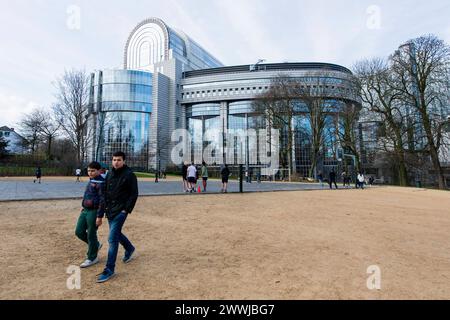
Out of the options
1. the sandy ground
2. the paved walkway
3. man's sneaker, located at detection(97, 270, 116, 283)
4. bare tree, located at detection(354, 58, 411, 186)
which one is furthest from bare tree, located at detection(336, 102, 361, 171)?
man's sneaker, located at detection(97, 270, 116, 283)

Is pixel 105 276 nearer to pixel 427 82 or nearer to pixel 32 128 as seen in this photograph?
pixel 427 82

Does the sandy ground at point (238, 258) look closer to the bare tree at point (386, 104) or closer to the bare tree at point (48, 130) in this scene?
the bare tree at point (386, 104)

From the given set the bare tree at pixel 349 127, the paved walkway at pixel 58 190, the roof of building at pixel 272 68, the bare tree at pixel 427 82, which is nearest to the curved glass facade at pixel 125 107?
the roof of building at pixel 272 68

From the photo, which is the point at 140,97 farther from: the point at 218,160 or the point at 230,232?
the point at 230,232

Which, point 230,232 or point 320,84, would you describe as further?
point 320,84

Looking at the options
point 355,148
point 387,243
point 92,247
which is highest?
point 355,148

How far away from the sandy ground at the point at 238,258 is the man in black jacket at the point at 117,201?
342mm

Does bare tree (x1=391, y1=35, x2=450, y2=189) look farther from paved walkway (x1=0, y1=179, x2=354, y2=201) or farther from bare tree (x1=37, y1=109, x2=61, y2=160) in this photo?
bare tree (x1=37, y1=109, x2=61, y2=160)

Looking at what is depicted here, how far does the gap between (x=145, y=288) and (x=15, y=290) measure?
1562mm

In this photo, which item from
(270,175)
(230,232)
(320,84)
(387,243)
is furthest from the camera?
(270,175)

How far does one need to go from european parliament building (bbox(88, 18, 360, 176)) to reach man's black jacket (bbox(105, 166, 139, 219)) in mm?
56243

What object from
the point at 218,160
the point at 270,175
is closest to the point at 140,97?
the point at 218,160

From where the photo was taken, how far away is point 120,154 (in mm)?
3738

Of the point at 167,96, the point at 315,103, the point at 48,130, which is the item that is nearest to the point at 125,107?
the point at 167,96
